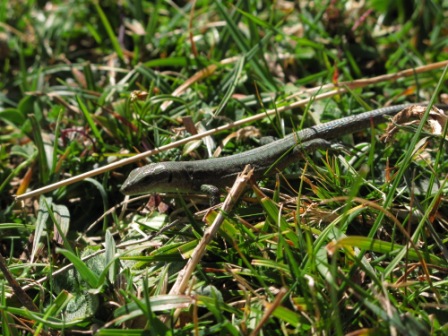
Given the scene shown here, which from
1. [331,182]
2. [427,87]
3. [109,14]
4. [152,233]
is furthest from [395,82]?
[109,14]

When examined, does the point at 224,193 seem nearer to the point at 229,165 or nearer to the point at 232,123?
the point at 229,165

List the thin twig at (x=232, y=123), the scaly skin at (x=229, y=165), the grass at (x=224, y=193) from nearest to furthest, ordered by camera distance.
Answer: the grass at (x=224, y=193) → the scaly skin at (x=229, y=165) → the thin twig at (x=232, y=123)

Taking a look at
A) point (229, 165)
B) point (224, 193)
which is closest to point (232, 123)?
point (229, 165)

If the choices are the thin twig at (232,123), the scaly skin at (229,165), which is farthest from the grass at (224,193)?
the scaly skin at (229,165)

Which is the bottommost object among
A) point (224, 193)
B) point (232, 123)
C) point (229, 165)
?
point (224, 193)

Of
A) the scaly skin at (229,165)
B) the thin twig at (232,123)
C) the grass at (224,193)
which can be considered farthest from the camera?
the thin twig at (232,123)

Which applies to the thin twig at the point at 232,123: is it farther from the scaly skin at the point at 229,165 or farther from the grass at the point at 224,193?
the scaly skin at the point at 229,165

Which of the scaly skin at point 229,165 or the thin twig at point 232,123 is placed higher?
the thin twig at point 232,123

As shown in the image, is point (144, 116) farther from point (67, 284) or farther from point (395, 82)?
point (395, 82)
